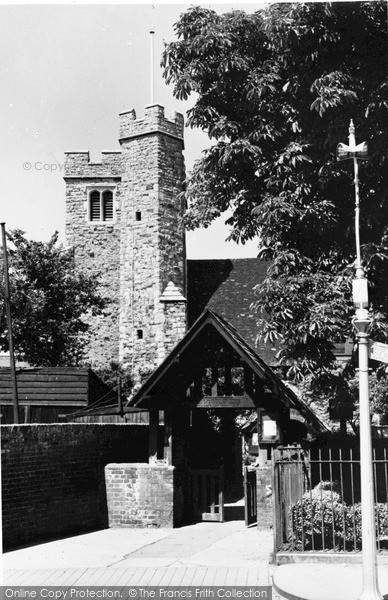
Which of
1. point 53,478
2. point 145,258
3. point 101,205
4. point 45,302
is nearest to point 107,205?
point 101,205

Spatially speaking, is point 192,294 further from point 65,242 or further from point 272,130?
point 272,130

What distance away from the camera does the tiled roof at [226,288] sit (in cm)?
2881

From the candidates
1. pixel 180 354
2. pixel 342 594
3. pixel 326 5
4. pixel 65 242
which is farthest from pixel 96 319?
pixel 342 594

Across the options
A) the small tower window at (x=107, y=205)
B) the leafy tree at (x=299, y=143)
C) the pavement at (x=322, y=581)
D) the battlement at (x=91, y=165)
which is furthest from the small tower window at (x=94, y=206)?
the pavement at (x=322, y=581)

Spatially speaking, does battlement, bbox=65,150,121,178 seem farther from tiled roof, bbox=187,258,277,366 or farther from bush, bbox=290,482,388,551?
bush, bbox=290,482,388,551

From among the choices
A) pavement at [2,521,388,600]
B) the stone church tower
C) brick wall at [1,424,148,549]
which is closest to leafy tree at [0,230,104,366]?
the stone church tower

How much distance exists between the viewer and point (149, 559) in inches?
426

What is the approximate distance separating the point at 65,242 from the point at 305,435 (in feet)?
59.2

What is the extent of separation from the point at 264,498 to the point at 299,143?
6.80 metres

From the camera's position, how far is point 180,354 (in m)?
14.2

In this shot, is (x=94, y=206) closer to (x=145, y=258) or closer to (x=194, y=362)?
(x=145, y=258)

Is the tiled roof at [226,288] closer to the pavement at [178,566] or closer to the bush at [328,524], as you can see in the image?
the pavement at [178,566]

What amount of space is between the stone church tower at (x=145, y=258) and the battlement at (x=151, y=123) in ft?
0.14

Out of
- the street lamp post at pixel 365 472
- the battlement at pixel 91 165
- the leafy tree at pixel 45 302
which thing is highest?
the battlement at pixel 91 165
